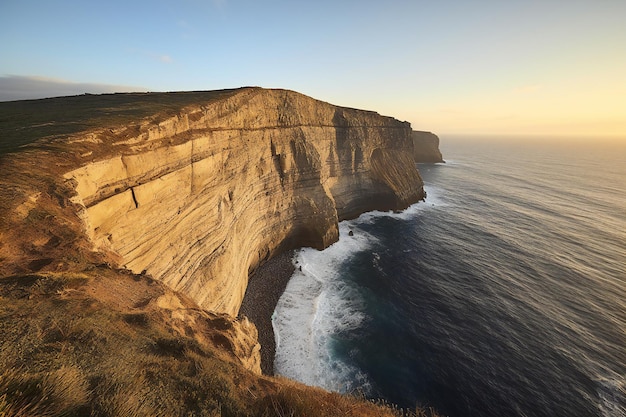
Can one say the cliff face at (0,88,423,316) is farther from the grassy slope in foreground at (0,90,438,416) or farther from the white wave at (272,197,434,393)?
the white wave at (272,197,434,393)

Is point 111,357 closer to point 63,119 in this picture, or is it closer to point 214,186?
point 214,186

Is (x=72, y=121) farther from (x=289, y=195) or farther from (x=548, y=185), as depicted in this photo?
(x=548, y=185)

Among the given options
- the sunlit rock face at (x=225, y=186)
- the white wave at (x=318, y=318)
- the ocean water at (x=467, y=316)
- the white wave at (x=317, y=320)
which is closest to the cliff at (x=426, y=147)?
the sunlit rock face at (x=225, y=186)

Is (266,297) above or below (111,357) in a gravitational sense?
below

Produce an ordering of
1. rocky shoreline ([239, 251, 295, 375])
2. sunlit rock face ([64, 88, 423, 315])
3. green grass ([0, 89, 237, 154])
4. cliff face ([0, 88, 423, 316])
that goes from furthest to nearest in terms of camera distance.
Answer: rocky shoreline ([239, 251, 295, 375]) → green grass ([0, 89, 237, 154]) → sunlit rock face ([64, 88, 423, 315]) → cliff face ([0, 88, 423, 316])

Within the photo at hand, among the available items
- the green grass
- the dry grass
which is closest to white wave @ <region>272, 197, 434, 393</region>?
the dry grass

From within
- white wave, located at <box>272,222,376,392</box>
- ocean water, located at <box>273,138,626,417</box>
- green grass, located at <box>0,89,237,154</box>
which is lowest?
white wave, located at <box>272,222,376,392</box>

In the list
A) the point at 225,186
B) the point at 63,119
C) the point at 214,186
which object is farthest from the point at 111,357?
the point at 63,119
